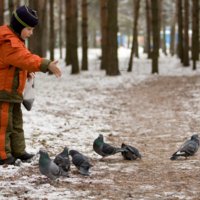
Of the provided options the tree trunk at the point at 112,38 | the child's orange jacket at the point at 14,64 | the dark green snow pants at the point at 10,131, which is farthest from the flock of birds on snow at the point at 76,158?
the tree trunk at the point at 112,38

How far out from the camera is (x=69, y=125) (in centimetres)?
779

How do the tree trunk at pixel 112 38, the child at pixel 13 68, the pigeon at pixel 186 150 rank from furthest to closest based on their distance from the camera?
the tree trunk at pixel 112 38 → the pigeon at pixel 186 150 → the child at pixel 13 68

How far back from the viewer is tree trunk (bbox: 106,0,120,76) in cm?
1689

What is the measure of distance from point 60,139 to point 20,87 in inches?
91.1

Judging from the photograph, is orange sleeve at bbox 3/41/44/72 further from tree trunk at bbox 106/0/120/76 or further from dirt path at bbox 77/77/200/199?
tree trunk at bbox 106/0/120/76

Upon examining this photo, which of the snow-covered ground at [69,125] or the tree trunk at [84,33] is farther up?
the tree trunk at [84,33]

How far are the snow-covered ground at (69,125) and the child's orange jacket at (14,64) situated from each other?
3.40 ft

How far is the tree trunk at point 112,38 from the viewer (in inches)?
665

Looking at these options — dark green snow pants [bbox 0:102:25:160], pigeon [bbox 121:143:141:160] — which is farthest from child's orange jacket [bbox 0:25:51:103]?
pigeon [bbox 121:143:141:160]

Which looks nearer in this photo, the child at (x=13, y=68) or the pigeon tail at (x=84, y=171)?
the child at (x=13, y=68)

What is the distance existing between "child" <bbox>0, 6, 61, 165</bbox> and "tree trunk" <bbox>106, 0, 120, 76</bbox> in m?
13.1

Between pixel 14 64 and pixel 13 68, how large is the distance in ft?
0.83

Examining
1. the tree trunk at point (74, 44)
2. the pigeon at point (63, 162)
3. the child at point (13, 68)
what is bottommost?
the pigeon at point (63, 162)

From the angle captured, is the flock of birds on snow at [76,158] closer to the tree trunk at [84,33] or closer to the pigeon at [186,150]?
the pigeon at [186,150]
